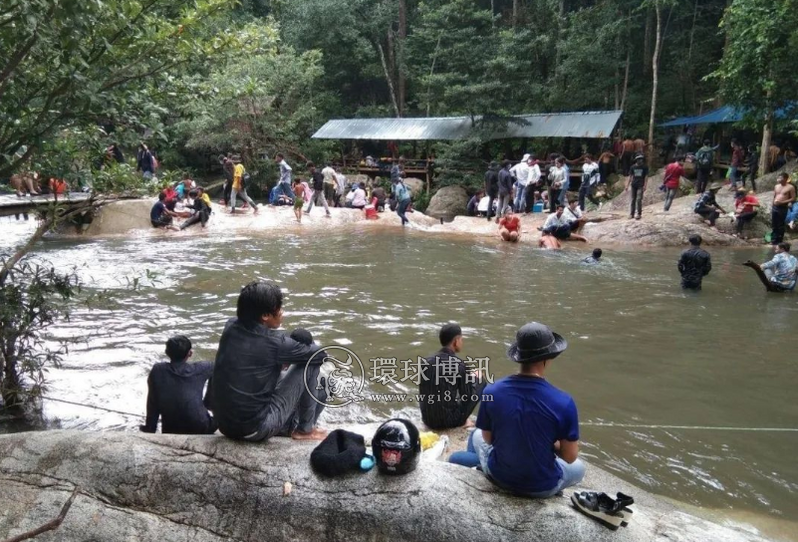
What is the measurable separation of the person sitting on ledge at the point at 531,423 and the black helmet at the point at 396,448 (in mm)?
405

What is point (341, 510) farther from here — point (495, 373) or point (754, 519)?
point (495, 373)

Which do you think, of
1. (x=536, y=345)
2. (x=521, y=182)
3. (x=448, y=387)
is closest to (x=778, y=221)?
(x=521, y=182)

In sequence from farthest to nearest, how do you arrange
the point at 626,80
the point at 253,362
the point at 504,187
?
the point at 626,80, the point at 504,187, the point at 253,362

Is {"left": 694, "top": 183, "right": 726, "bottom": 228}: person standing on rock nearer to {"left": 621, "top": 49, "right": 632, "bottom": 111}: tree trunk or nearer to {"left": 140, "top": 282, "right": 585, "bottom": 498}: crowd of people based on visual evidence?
{"left": 621, "top": 49, "right": 632, "bottom": 111}: tree trunk

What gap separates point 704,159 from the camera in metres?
18.6

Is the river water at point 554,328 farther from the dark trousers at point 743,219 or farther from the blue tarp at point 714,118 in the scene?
the blue tarp at point 714,118

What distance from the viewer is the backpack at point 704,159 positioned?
61.0 ft

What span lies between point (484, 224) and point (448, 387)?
14.5m

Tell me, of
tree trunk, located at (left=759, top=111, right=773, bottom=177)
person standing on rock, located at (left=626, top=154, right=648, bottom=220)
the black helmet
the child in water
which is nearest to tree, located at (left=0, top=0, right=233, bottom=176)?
the black helmet

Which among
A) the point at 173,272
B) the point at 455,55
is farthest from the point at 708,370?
the point at 455,55

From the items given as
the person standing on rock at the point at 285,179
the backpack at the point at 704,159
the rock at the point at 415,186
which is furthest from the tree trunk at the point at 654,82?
the person standing on rock at the point at 285,179

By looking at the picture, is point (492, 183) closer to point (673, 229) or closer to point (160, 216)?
point (673, 229)

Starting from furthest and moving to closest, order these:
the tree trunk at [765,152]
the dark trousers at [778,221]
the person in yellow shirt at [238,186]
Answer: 1. the person in yellow shirt at [238,186]
2. the tree trunk at [765,152]
3. the dark trousers at [778,221]

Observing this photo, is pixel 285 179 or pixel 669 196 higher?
pixel 285 179
